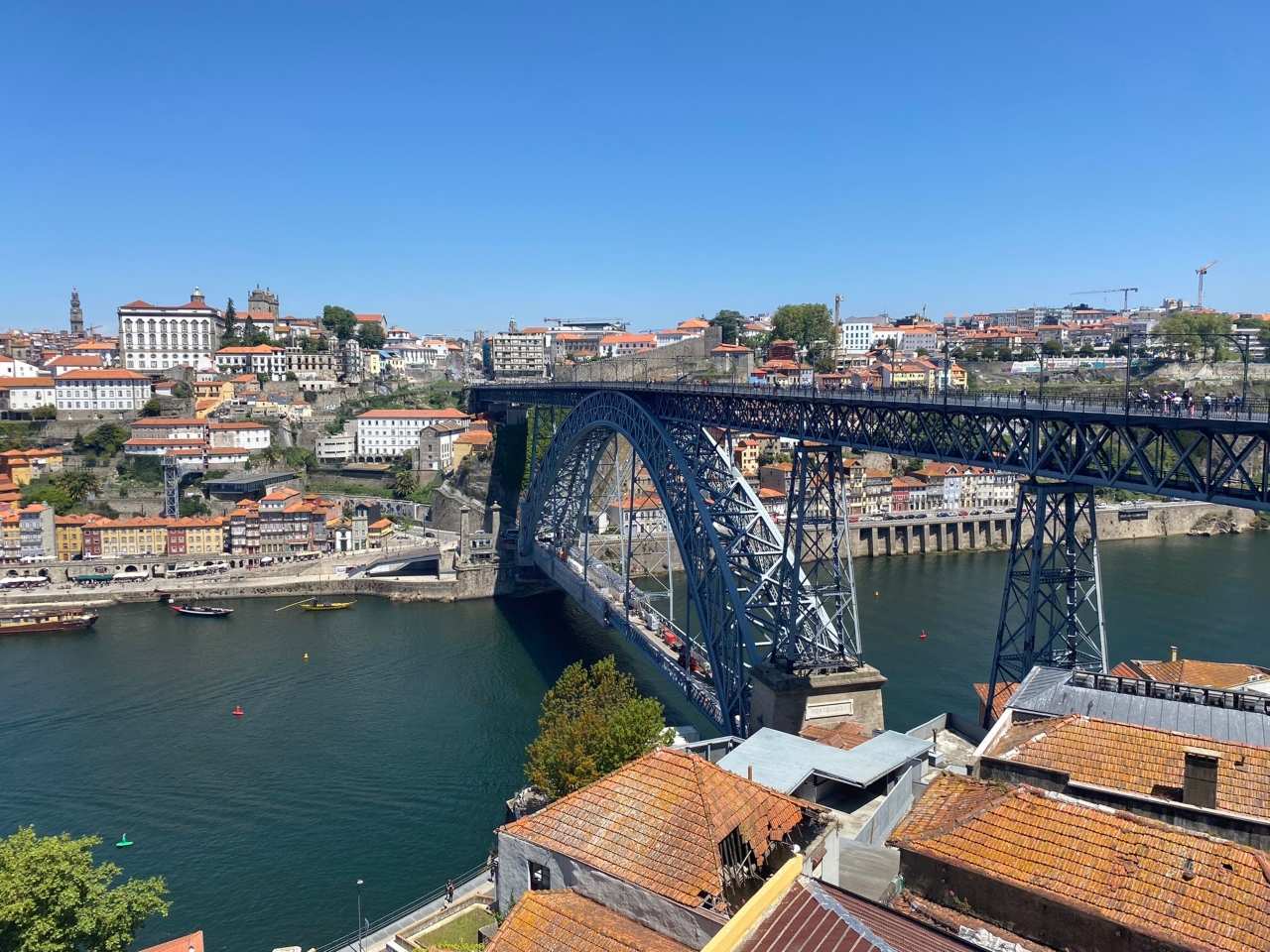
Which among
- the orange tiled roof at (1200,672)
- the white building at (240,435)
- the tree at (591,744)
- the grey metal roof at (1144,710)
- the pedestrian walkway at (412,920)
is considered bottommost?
the pedestrian walkway at (412,920)

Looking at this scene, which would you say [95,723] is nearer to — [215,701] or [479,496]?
[215,701]

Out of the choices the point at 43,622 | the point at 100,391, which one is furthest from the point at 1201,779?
the point at 100,391

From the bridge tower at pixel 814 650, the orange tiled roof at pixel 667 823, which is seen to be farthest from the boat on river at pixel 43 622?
the orange tiled roof at pixel 667 823

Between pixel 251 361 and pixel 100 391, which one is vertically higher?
pixel 251 361

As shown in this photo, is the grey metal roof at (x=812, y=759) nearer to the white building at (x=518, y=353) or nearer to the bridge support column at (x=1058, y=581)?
the bridge support column at (x=1058, y=581)

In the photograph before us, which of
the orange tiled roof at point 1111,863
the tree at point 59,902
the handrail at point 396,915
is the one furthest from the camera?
the handrail at point 396,915

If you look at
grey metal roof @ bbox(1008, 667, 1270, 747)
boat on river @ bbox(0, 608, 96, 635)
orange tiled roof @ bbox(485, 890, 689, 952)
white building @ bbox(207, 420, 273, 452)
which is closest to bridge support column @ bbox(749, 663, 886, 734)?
grey metal roof @ bbox(1008, 667, 1270, 747)

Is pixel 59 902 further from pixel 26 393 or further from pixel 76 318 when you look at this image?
pixel 76 318
